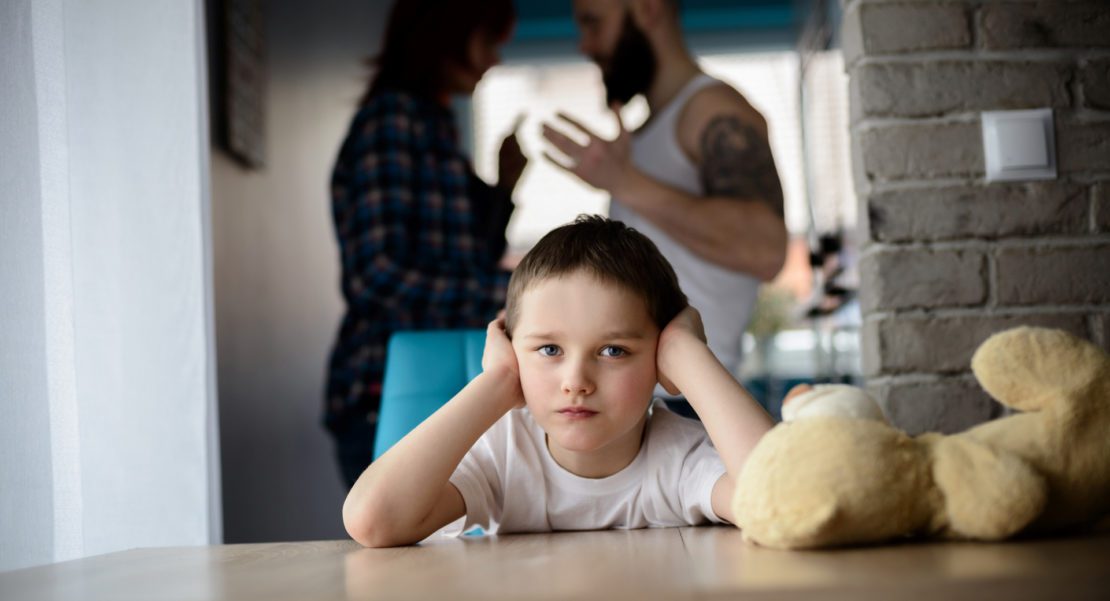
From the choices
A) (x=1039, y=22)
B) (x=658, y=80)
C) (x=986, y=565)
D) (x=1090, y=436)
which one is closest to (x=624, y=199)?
(x=658, y=80)

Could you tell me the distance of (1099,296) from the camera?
4.89 ft

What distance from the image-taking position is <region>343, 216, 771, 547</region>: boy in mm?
1067

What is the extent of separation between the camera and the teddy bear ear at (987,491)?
69 cm

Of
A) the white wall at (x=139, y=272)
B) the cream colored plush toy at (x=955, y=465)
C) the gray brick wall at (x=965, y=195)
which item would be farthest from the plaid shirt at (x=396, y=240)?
the cream colored plush toy at (x=955, y=465)

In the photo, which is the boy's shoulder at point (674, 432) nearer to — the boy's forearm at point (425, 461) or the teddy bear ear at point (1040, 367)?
the boy's forearm at point (425, 461)

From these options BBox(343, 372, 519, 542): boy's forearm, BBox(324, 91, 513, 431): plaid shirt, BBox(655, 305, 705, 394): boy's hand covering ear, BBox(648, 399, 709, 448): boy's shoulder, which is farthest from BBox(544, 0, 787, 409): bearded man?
BBox(343, 372, 519, 542): boy's forearm

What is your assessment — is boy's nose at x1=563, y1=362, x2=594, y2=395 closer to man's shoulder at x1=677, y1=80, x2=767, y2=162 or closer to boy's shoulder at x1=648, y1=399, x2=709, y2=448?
boy's shoulder at x1=648, y1=399, x2=709, y2=448

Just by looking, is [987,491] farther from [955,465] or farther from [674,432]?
[674,432]

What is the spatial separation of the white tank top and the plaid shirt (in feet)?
1.85

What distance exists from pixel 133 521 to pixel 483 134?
10.1 ft

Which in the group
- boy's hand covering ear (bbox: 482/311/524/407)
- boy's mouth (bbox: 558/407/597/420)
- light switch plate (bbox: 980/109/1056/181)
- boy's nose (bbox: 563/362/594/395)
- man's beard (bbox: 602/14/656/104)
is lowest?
boy's mouth (bbox: 558/407/597/420)

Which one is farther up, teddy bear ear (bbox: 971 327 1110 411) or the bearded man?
the bearded man

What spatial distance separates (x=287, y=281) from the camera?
139 inches

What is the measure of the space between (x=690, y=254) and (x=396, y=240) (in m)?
0.81
